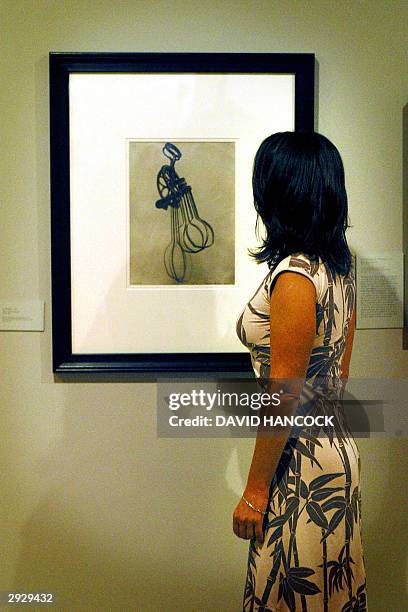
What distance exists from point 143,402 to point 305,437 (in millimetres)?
596

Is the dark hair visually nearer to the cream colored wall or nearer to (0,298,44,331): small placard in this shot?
the cream colored wall

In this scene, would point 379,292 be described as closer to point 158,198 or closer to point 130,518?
point 158,198

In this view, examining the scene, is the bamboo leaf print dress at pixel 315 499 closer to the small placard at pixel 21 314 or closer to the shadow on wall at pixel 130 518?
the shadow on wall at pixel 130 518

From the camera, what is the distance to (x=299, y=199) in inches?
45.9

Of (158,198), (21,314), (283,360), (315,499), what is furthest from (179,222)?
(315,499)

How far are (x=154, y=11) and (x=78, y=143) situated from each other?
40 cm

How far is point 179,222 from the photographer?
1.61m

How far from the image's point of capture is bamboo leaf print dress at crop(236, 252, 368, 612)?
1.17m

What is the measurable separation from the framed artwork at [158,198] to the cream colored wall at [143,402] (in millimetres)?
61

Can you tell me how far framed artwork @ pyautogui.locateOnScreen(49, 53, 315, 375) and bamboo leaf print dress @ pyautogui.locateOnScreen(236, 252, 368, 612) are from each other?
44cm

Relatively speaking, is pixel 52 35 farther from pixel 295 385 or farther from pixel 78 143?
pixel 295 385

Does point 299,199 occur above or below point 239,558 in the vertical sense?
above

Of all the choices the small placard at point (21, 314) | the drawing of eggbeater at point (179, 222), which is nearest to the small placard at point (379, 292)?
the drawing of eggbeater at point (179, 222)

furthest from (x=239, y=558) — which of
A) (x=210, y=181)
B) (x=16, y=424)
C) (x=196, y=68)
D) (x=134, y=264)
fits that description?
(x=196, y=68)
